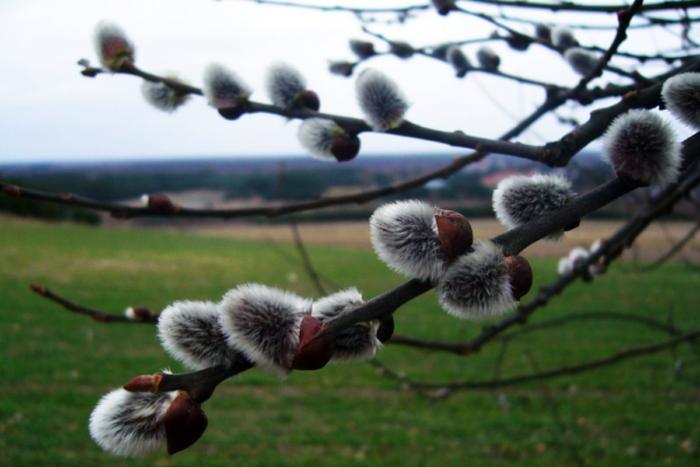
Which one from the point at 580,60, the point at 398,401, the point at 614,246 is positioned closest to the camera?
the point at 580,60

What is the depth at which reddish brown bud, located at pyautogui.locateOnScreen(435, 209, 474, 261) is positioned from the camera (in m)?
0.73

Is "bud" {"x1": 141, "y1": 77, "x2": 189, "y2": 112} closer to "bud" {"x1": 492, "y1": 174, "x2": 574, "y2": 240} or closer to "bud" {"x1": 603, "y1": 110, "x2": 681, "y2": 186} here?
"bud" {"x1": 492, "y1": 174, "x2": 574, "y2": 240}

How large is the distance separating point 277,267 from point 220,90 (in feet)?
66.7

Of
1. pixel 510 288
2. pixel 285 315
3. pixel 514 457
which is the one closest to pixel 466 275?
pixel 510 288

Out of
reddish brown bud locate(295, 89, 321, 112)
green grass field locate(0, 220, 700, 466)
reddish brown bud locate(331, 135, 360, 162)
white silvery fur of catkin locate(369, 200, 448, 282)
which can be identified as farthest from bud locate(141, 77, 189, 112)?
green grass field locate(0, 220, 700, 466)

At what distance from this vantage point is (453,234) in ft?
2.41

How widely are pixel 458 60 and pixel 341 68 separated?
0.39 metres

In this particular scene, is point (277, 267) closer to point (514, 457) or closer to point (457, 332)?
point (457, 332)

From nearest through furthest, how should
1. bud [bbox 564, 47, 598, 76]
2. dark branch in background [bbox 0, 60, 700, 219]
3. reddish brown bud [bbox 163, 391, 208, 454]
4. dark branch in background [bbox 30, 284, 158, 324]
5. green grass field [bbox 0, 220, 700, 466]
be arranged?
reddish brown bud [bbox 163, 391, 208, 454] < dark branch in background [bbox 0, 60, 700, 219] < dark branch in background [bbox 30, 284, 158, 324] < bud [bbox 564, 47, 598, 76] < green grass field [bbox 0, 220, 700, 466]

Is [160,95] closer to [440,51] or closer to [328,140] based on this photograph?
[328,140]

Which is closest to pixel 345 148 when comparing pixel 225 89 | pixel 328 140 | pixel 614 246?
pixel 328 140

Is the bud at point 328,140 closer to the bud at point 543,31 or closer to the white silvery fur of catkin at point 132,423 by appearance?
the white silvery fur of catkin at point 132,423

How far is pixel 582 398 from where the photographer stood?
27.2 ft

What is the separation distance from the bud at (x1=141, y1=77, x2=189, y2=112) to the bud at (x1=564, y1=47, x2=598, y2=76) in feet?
3.55
